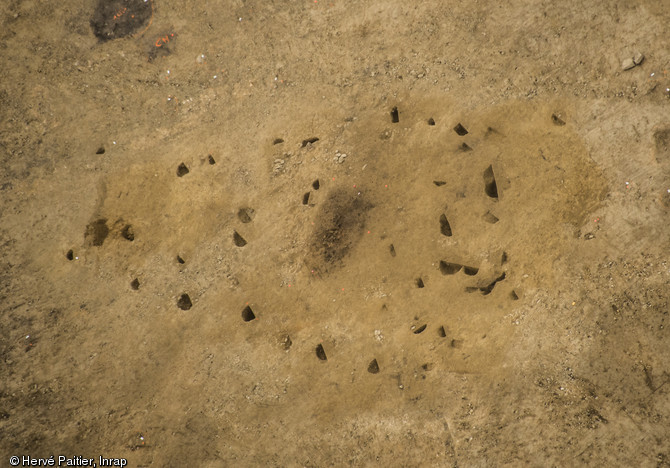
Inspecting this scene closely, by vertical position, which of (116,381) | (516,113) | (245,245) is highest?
(516,113)

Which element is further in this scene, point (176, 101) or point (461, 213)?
point (176, 101)

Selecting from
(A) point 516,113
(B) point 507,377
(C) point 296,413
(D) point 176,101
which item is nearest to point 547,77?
(A) point 516,113

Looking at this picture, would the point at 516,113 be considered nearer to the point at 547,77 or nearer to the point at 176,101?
the point at 547,77

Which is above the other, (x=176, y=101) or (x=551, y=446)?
(x=176, y=101)

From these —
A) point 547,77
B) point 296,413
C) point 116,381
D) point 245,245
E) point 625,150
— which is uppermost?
point 547,77

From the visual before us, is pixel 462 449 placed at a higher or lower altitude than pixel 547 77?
lower

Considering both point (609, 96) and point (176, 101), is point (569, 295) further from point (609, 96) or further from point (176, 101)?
point (176, 101)

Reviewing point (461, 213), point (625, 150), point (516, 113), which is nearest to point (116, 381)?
point (461, 213)
